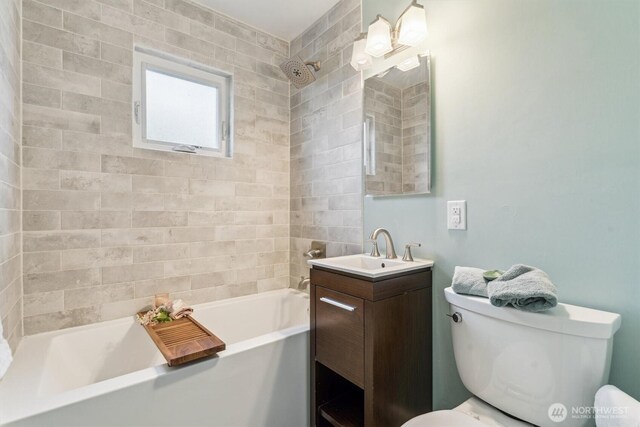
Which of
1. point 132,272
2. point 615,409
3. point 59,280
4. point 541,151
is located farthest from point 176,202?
point 615,409

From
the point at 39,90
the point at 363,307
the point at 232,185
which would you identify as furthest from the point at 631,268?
the point at 39,90

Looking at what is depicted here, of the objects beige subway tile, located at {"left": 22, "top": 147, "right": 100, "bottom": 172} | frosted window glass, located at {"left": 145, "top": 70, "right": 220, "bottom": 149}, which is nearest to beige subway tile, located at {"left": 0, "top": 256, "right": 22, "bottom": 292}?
beige subway tile, located at {"left": 22, "top": 147, "right": 100, "bottom": 172}

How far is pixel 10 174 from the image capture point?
137cm

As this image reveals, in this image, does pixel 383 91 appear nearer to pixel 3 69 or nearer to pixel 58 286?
pixel 3 69

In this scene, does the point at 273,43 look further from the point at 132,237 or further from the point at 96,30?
the point at 132,237

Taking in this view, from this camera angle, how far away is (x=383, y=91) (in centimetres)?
176

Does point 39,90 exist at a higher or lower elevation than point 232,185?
higher

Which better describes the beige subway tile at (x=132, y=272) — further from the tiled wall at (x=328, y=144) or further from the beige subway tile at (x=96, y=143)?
the tiled wall at (x=328, y=144)

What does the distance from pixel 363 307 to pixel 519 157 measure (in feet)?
2.92

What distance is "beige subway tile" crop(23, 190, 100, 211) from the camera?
1589 mm

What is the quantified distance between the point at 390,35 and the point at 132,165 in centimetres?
172

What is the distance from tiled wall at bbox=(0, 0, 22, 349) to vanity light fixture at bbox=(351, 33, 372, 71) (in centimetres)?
164

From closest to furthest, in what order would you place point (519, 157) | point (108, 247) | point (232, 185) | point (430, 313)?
point (519, 157) < point (430, 313) < point (108, 247) < point (232, 185)

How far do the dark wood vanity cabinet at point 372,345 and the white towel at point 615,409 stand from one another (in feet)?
2.19
